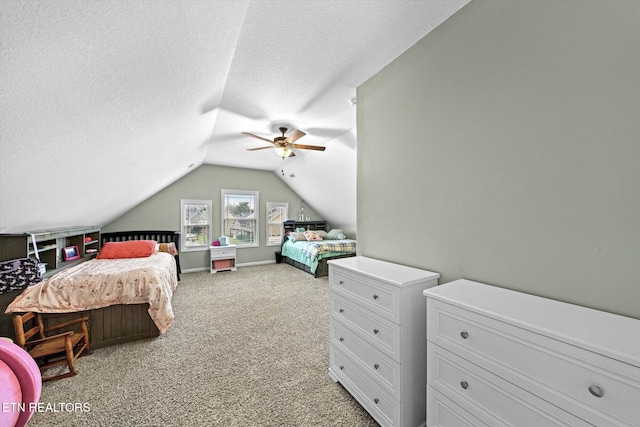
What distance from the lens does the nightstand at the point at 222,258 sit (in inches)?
220

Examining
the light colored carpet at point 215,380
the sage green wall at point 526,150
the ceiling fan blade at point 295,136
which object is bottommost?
the light colored carpet at point 215,380

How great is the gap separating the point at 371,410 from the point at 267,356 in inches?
44.1

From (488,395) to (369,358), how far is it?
0.73 metres

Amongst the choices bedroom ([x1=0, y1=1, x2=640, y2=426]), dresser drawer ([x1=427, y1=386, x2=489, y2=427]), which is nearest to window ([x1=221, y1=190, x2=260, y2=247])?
bedroom ([x1=0, y1=1, x2=640, y2=426])

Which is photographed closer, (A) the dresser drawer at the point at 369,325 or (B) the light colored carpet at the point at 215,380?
(A) the dresser drawer at the point at 369,325

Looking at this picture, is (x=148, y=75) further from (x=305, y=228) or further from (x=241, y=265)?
(x=305, y=228)

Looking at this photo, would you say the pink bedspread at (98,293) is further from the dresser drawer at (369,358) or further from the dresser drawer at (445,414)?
the dresser drawer at (445,414)

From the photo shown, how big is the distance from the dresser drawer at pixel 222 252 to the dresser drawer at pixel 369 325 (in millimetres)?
4343

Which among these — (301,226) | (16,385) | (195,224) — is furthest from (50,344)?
(301,226)

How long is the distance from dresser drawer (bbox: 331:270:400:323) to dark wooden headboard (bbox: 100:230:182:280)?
15.3 ft

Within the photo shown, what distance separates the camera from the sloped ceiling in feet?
3.43

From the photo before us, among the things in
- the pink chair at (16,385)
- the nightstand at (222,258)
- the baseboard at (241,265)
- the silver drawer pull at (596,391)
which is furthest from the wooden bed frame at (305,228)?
the pink chair at (16,385)

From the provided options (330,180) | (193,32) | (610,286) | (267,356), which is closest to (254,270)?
(330,180)

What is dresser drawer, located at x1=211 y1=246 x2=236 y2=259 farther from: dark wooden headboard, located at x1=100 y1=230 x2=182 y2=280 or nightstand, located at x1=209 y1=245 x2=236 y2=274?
dark wooden headboard, located at x1=100 y1=230 x2=182 y2=280
